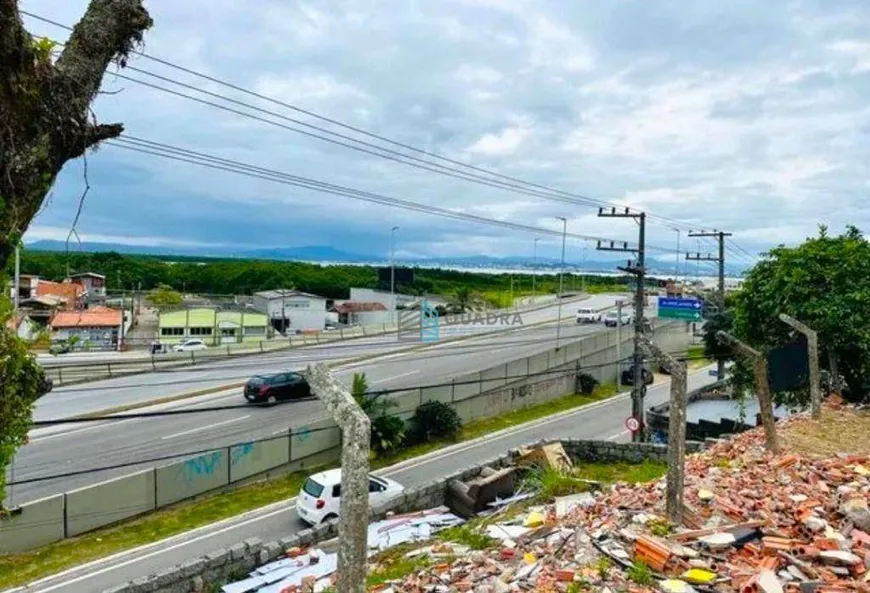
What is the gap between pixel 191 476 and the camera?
17031 mm

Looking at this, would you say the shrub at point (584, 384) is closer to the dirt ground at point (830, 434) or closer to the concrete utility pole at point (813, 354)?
the dirt ground at point (830, 434)

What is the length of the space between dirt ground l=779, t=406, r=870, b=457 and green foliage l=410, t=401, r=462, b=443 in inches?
487

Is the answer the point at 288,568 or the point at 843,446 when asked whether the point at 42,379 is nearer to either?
the point at 288,568

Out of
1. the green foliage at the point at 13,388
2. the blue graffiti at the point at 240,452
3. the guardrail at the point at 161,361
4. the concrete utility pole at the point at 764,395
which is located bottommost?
the blue graffiti at the point at 240,452

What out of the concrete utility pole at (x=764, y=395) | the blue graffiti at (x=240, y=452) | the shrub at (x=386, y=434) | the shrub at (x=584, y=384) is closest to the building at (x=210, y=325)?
the shrub at (x=584, y=384)

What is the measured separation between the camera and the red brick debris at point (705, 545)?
5688mm

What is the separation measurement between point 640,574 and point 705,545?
0.96 m

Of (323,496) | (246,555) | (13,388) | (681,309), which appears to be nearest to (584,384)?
(681,309)

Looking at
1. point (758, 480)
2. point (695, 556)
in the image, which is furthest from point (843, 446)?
point (695, 556)

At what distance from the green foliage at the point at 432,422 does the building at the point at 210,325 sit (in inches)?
→ 994

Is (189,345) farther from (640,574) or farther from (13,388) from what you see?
(640,574)

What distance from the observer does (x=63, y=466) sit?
1898cm

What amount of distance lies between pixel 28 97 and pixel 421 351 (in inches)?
1308

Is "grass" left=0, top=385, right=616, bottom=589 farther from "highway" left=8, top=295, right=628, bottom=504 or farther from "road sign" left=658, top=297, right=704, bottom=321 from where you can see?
"road sign" left=658, top=297, right=704, bottom=321
